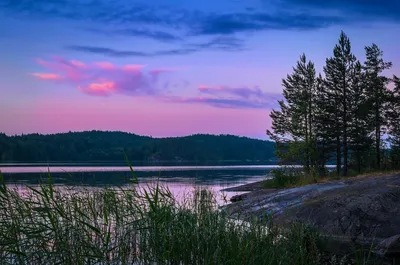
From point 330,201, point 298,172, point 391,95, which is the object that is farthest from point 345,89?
point 330,201

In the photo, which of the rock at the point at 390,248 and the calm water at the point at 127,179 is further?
the calm water at the point at 127,179

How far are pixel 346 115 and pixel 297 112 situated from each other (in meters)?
5.11

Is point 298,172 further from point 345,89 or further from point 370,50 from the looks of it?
point 370,50

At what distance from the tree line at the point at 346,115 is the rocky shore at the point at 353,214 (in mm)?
28647

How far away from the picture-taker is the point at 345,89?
51469 mm

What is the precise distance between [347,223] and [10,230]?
38.6ft

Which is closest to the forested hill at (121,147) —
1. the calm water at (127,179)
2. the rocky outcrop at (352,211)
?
the calm water at (127,179)

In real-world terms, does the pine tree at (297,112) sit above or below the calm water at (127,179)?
above

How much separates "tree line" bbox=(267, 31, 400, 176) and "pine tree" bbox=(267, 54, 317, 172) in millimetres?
107

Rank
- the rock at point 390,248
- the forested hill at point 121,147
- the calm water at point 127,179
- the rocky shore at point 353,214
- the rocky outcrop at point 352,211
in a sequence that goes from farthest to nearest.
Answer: the forested hill at point 121,147 < the calm water at point 127,179 < the rocky outcrop at point 352,211 < the rocky shore at point 353,214 < the rock at point 390,248

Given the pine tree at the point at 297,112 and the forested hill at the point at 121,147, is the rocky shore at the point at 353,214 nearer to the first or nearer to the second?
the pine tree at the point at 297,112

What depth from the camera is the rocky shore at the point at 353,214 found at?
1575cm

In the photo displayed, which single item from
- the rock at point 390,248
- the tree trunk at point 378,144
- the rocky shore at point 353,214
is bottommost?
the rock at point 390,248

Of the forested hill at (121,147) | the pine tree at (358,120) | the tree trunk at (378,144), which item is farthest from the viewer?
the forested hill at (121,147)
